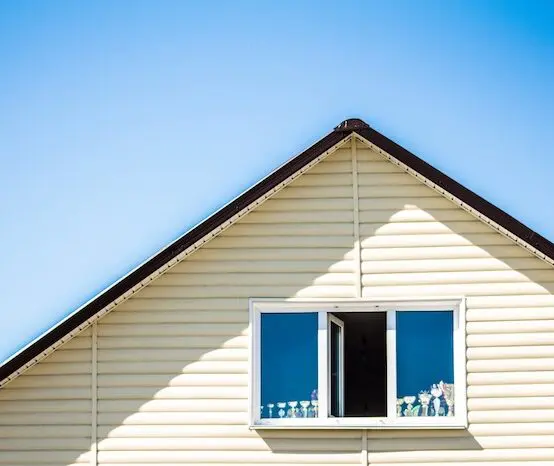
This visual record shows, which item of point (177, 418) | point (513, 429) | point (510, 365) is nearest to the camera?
point (513, 429)

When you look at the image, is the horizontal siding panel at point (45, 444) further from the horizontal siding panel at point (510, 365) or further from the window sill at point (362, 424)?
the horizontal siding panel at point (510, 365)

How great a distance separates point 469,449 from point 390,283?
6.82ft

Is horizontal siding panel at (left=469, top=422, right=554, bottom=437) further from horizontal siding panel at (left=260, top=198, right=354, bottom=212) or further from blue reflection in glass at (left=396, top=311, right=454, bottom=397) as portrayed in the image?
horizontal siding panel at (left=260, top=198, right=354, bottom=212)

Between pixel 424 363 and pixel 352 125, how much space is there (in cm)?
288

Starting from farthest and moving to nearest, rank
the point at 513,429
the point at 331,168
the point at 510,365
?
the point at 331,168
the point at 510,365
the point at 513,429

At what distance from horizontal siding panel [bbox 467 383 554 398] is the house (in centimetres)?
1

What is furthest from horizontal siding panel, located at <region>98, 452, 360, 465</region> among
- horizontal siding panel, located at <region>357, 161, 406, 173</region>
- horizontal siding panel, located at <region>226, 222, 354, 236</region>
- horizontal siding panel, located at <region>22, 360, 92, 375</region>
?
horizontal siding panel, located at <region>357, 161, 406, 173</region>

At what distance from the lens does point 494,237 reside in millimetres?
12000

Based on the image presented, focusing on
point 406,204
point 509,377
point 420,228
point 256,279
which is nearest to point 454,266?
point 420,228

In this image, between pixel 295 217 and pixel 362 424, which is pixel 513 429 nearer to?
pixel 362 424

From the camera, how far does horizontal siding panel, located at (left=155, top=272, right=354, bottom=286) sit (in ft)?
39.6

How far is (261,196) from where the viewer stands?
12055 mm

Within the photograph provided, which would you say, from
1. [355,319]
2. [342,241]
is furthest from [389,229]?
[355,319]

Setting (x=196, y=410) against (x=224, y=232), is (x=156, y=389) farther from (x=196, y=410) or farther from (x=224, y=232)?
(x=224, y=232)
